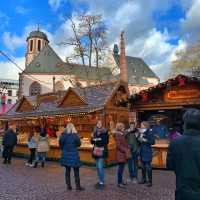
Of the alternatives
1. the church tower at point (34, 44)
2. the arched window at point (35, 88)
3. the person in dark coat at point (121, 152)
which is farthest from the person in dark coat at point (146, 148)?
the church tower at point (34, 44)

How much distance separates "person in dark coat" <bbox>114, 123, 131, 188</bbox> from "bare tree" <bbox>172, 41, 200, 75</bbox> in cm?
3018

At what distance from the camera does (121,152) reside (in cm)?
909

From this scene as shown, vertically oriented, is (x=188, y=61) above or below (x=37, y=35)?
below

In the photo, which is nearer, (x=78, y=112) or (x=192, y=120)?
(x=192, y=120)

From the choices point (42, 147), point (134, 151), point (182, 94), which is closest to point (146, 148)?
point (134, 151)

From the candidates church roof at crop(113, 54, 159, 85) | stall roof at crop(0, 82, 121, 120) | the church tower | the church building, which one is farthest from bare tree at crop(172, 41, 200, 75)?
the church tower

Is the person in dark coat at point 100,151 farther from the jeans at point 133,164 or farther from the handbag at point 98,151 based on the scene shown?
the jeans at point 133,164

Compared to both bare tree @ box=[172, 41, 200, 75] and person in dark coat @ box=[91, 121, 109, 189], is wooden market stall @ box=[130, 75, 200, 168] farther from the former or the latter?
bare tree @ box=[172, 41, 200, 75]

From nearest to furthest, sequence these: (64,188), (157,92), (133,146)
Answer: (64,188)
(133,146)
(157,92)

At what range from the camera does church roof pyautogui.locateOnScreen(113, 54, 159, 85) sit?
246ft

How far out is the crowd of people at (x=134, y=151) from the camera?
3369 millimetres

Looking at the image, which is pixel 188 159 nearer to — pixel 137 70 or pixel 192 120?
pixel 192 120

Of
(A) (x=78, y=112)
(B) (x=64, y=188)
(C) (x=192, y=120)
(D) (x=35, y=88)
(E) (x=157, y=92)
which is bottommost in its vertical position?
(B) (x=64, y=188)

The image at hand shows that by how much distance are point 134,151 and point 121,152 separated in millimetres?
780
